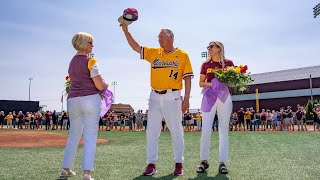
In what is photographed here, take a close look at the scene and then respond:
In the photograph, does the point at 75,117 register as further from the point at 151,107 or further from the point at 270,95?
the point at 270,95

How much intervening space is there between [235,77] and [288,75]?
61061mm

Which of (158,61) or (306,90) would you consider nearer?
(158,61)

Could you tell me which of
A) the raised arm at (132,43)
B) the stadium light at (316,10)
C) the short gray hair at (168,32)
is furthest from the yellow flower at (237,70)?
the stadium light at (316,10)

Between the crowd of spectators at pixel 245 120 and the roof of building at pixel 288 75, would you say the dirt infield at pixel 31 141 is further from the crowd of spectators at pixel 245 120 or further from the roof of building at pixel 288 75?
the roof of building at pixel 288 75

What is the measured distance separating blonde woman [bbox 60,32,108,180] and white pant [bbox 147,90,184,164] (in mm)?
1045

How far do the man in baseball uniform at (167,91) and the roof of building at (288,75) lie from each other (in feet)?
187

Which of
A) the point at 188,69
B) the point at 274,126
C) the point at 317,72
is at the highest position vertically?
the point at 317,72

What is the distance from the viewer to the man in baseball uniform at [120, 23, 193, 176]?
5305mm

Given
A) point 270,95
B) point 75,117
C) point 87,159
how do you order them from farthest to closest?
1. point 270,95
2. point 75,117
3. point 87,159

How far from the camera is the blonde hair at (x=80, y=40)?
15.1 ft

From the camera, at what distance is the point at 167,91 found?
5.30 meters

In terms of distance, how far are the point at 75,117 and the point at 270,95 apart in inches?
2379

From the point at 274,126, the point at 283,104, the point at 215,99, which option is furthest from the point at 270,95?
the point at 215,99

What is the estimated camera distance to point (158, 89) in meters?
5.35
